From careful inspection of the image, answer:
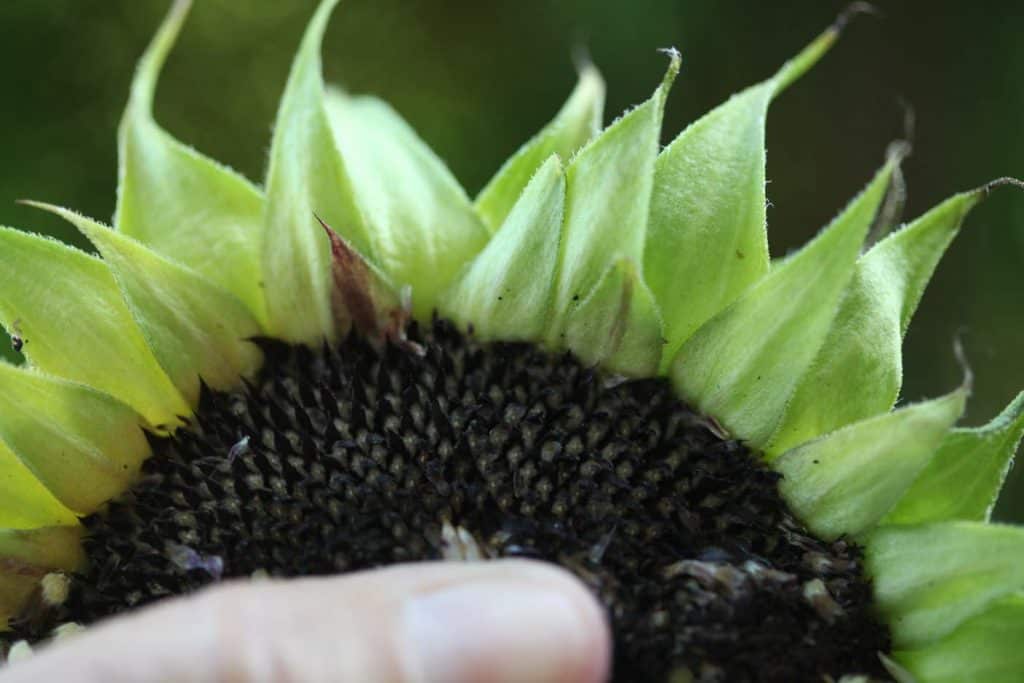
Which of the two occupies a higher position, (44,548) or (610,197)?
(610,197)

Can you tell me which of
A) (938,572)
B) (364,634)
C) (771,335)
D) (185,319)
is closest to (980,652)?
(938,572)

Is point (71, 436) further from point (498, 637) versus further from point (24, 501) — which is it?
point (498, 637)

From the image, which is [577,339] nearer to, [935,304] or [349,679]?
[349,679]

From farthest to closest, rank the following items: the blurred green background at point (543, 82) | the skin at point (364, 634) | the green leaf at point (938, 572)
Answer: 1. the blurred green background at point (543, 82)
2. the green leaf at point (938, 572)
3. the skin at point (364, 634)

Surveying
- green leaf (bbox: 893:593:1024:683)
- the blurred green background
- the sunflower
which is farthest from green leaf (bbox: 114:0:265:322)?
the blurred green background

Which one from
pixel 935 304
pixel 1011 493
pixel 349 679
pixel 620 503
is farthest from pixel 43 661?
pixel 935 304

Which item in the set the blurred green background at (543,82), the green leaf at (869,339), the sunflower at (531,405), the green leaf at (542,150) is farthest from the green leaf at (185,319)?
the blurred green background at (543,82)

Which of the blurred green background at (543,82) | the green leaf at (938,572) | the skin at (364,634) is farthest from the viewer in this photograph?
the blurred green background at (543,82)

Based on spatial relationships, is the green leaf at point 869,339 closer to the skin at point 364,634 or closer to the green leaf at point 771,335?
the green leaf at point 771,335
